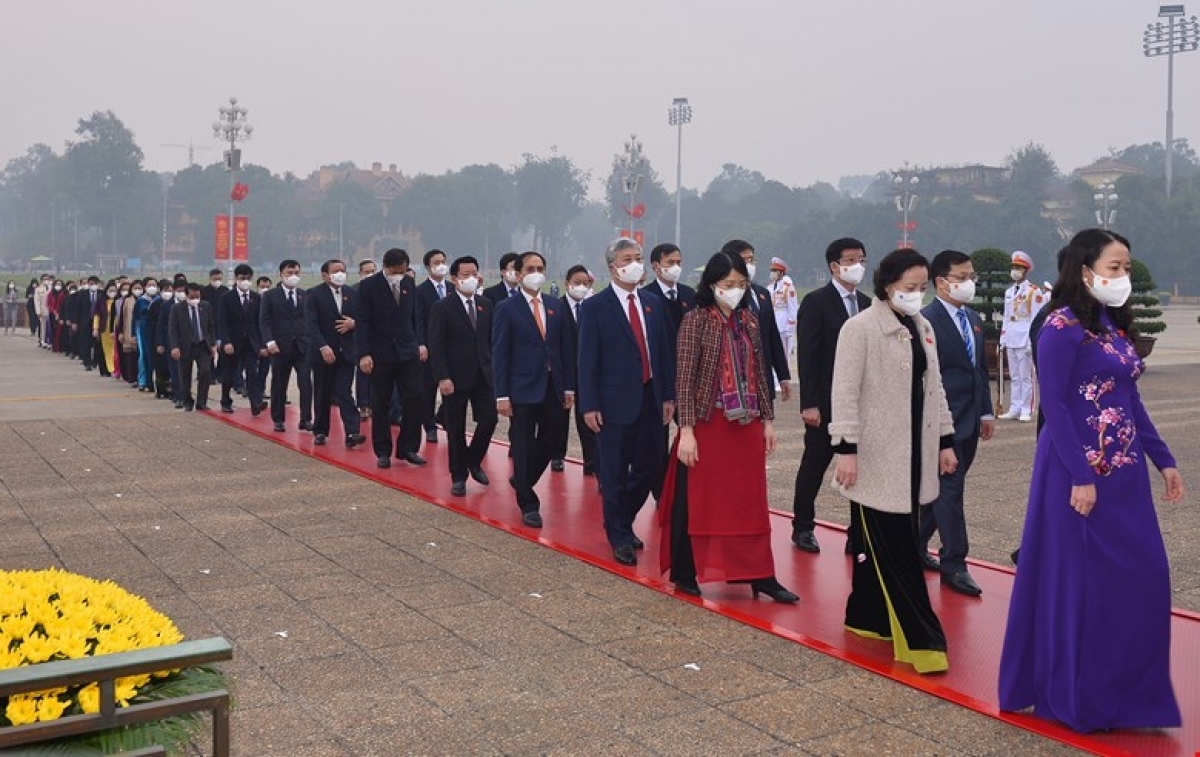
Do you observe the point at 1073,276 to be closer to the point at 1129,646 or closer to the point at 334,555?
the point at 1129,646

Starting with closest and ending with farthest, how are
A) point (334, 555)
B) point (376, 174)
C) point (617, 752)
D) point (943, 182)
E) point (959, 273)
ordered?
point (617, 752), point (959, 273), point (334, 555), point (943, 182), point (376, 174)

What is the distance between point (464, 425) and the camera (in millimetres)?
9141

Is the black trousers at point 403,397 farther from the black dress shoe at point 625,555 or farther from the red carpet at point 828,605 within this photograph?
the black dress shoe at point 625,555

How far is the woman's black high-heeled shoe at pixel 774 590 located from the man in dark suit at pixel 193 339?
10262 mm

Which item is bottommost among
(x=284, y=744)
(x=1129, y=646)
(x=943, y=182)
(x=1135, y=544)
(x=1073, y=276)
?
(x=284, y=744)

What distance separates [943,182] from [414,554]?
97.9 meters

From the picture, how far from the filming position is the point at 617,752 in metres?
4.04

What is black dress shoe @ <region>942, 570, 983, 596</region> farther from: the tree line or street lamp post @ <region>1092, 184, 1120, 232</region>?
the tree line

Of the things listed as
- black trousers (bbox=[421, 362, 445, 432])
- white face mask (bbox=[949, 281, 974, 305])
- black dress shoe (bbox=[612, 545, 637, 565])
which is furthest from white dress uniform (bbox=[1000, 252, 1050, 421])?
black dress shoe (bbox=[612, 545, 637, 565])

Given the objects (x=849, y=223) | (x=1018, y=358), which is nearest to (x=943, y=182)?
(x=849, y=223)

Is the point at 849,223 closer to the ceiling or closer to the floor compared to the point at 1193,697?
closer to the ceiling

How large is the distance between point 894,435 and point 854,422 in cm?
19

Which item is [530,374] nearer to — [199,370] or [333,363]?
[333,363]

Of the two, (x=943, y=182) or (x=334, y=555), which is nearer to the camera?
(x=334, y=555)
